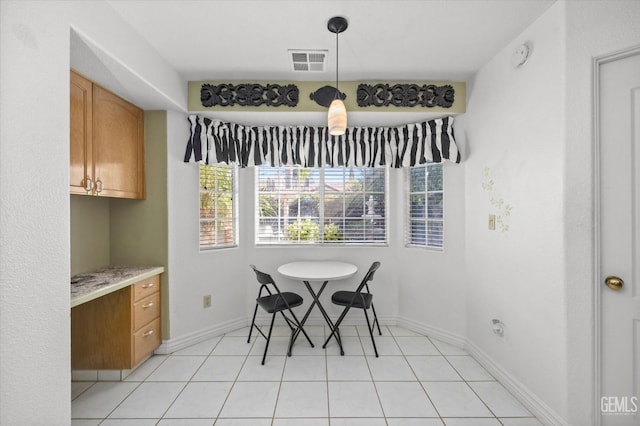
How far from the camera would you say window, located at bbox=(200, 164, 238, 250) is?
2861 millimetres

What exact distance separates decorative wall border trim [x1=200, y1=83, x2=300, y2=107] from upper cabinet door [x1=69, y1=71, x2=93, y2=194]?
0.89 m

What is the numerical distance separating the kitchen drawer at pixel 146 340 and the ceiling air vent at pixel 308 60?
2.52 metres

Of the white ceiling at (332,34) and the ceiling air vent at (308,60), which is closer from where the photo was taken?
the white ceiling at (332,34)

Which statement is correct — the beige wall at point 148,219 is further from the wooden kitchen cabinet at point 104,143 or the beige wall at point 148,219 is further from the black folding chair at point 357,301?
the black folding chair at point 357,301

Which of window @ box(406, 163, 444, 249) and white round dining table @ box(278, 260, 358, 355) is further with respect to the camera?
window @ box(406, 163, 444, 249)

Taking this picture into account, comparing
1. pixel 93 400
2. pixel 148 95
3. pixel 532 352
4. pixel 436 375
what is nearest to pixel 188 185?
pixel 148 95

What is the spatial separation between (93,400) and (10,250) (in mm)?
1441

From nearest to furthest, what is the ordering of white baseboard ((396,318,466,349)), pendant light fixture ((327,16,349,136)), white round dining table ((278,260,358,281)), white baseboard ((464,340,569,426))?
white baseboard ((464,340,569,426))
pendant light fixture ((327,16,349,136))
white round dining table ((278,260,358,281))
white baseboard ((396,318,466,349))

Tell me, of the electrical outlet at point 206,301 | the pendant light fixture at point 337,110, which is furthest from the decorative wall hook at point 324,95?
the electrical outlet at point 206,301

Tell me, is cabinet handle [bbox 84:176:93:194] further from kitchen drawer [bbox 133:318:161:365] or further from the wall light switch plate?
the wall light switch plate

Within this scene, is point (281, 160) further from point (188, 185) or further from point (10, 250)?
point (10, 250)

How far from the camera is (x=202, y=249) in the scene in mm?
2814

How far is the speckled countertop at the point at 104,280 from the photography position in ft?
5.64

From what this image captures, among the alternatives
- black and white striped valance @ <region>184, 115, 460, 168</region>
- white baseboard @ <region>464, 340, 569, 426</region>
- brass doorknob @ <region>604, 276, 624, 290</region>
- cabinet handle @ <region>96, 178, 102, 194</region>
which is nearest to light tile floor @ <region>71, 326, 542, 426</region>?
white baseboard @ <region>464, 340, 569, 426</region>
